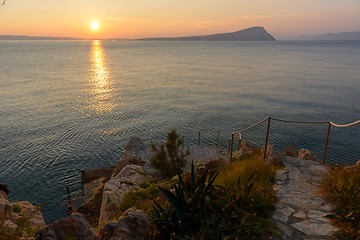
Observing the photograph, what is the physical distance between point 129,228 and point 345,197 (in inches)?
168

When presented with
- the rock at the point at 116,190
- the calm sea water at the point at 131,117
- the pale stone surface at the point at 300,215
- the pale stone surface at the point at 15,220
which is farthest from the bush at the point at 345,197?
the calm sea water at the point at 131,117

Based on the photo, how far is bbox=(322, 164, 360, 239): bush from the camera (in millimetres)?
5219

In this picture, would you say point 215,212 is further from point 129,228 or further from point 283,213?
point 283,213

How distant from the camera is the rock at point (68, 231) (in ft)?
15.3

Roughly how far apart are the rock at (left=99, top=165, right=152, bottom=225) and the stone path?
4041 millimetres

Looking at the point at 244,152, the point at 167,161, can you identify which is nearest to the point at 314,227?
the point at 244,152

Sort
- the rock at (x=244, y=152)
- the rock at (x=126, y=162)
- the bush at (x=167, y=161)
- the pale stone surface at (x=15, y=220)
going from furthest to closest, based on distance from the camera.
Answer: the rock at (x=126, y=162), the bush at (x=167, y=161), the rock at (x=244, y=152), the pale stone surface at (x=15, y=220)

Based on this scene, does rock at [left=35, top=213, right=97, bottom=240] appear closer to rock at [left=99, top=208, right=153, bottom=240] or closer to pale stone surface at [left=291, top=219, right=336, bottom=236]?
rock at [left=99, top=208, right=153, bottom=240]

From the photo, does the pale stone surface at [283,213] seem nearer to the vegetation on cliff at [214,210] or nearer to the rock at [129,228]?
the vegetation on cliff at [214,210]

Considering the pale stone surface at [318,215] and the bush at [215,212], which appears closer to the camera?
the bush at [215,212]

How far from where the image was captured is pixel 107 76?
67.0 metres

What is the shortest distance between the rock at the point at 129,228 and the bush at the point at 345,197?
131 inches

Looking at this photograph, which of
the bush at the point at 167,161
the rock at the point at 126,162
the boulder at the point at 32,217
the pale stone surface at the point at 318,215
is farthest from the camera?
the rock at the point at 126,162

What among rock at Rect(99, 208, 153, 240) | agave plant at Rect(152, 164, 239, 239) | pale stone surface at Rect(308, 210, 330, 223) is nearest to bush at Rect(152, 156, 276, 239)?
agave plant at Rect(152, 164, 239, 239)
